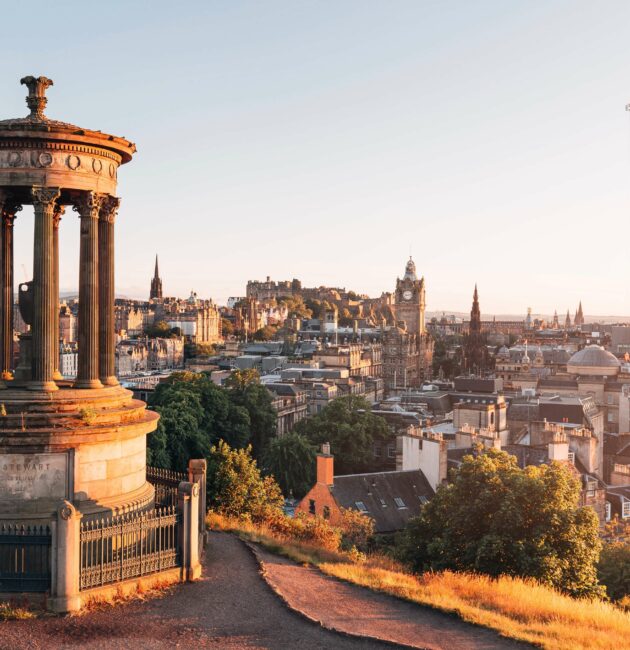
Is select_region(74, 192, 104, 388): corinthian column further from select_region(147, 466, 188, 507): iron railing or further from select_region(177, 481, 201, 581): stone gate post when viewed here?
select_region(177, 481, 201, 581): stone gate post

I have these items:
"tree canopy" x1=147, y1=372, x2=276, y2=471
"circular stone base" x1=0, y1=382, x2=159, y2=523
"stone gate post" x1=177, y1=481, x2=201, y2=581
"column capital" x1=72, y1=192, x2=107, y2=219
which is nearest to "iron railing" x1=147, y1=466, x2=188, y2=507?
"circular stone base" x1=0, y1=382, x2=159, y2=523

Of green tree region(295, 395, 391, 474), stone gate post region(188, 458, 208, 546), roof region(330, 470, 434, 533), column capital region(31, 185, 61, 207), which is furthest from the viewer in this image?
green tree region(295, 395, 391, 474)

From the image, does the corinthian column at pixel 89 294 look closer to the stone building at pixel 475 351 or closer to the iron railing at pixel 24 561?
the iron railing at pixel 24 561

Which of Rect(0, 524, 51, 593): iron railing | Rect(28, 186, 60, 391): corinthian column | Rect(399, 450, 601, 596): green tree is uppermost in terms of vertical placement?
Rect(28, 186, 60, 391): corinthian column

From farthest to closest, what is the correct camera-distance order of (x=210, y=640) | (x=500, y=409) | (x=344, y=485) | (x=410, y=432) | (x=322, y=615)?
(x=500, y=409) → (x=410, y=432) → (x=344, y=485) → (x=322, y=615) → (x=210, y=640)

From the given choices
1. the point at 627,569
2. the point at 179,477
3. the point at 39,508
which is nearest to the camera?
the point at 39,508

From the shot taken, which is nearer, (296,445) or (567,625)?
(567,625)

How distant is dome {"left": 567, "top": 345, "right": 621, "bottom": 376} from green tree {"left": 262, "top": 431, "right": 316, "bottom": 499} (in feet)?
210

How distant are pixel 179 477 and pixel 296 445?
1521 inches

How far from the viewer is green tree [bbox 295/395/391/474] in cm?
7131

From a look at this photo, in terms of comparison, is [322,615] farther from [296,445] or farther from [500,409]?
[500,409]

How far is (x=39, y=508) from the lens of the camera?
17.8 meters

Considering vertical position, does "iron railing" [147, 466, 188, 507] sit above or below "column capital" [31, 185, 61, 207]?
below

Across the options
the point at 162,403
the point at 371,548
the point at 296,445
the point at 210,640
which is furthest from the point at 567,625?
the point at 162,403
